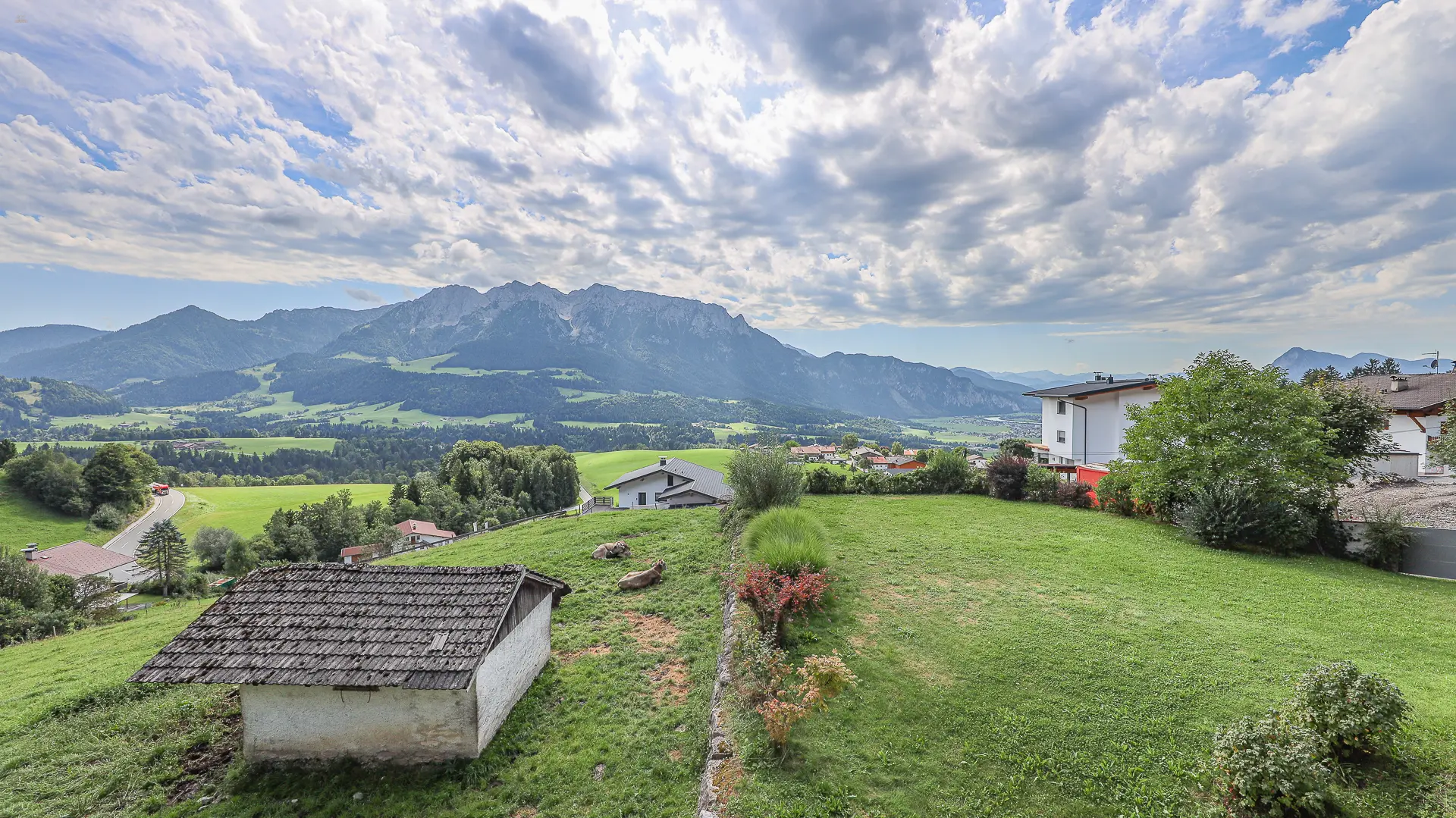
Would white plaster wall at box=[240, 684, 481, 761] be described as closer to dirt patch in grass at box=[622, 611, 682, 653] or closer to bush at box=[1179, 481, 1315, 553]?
dirt patch in grass at box=[622, 611, 682, 653]

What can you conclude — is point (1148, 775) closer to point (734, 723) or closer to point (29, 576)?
point (734, 723)

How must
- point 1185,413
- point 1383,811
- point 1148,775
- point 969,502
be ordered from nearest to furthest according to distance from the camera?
point 1383,811 → point 1148,775 → point 1185,413 → point 969,502

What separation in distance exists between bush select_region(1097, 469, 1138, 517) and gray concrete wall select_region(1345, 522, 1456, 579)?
6.43 meters

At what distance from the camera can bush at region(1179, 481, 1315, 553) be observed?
49.6ft

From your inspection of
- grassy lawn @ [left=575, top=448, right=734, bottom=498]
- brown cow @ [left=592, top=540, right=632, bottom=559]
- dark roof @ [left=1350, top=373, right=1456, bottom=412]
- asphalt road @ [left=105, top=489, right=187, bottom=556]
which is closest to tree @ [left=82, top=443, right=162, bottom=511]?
asphalt road @ [left=105, top=489, right=187, bottom=556]

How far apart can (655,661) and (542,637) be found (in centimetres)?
253

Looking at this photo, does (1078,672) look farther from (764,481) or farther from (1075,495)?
(1075,495)

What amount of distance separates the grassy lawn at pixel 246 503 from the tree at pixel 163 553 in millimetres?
23213

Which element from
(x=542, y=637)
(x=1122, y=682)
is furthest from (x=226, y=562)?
(x=1122, y=682)

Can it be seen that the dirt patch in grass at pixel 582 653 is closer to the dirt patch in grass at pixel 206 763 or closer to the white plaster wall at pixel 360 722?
the white plaster wall at pixel 360 722

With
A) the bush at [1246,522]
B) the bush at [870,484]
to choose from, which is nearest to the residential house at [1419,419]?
the bush at [1246,522]

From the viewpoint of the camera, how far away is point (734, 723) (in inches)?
314

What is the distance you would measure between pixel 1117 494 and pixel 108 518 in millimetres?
97868

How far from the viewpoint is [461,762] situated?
8.45m
